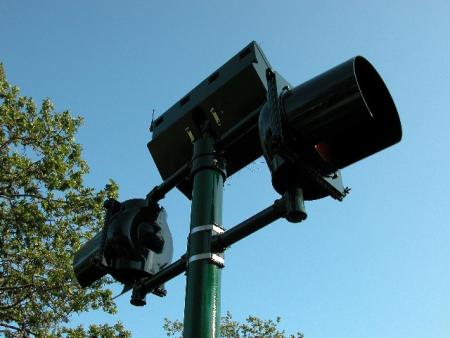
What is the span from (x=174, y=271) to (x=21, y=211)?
1214 centimetres

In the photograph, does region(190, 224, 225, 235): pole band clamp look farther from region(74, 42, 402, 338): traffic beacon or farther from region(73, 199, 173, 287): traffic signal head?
region(73, 199, 173, 287): traffic signal head

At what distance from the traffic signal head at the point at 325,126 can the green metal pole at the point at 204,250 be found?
52 cm

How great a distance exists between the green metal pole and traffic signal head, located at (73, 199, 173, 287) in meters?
0.55

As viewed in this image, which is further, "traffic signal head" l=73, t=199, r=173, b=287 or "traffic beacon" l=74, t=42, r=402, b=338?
"traffic signal head" l=73, t=199, r=173, b=287

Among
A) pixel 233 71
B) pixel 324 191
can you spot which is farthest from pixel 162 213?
pixel 324 191

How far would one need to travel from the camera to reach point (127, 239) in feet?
10.5

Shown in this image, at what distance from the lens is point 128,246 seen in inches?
126

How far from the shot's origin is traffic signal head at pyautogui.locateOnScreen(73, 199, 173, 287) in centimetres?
322

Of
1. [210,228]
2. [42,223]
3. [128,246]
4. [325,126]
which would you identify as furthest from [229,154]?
[42,223]

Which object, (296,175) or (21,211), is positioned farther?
(21,211)

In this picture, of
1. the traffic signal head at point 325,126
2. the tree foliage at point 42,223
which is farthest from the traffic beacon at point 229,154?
the tree foliage at point 42,223

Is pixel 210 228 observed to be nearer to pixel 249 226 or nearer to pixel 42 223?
pixel 249 226

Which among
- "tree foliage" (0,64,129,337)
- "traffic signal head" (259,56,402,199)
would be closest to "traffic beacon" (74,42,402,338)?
"traffic signal head" (259,56,402,199)

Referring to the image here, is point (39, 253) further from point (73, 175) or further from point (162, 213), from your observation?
point (162, 213)
